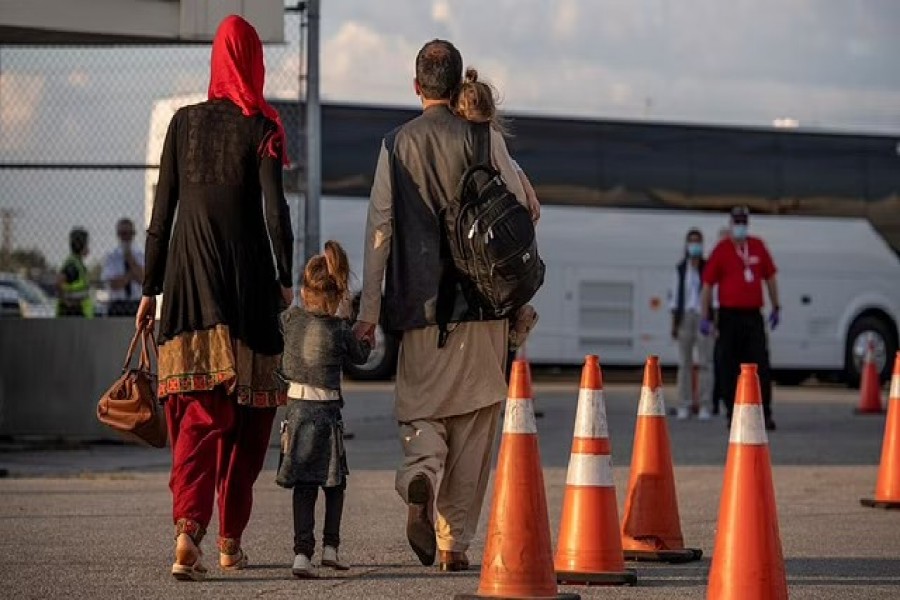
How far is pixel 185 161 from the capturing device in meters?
8.35

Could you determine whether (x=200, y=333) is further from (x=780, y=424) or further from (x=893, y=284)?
(x=893, y=284)

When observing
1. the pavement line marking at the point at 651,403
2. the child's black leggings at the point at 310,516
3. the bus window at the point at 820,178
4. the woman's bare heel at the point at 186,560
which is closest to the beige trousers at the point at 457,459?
the child's black leggings at the point at 310,516

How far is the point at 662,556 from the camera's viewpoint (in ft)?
29.3

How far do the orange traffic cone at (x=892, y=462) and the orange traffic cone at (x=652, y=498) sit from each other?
9.53ft

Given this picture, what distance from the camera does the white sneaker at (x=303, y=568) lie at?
26.7ft

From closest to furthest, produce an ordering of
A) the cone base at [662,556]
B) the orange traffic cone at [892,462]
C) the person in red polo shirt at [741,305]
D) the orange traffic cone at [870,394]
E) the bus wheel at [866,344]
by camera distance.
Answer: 1. the cone base at [662,556]
2. the orange traffic cone at [892,462]
3. the person in red polo shirt at [741,305]
4. the orange traffic cone at [870,394]
5. the bus wheel at [866,344]

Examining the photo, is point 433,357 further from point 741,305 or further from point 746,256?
point 746,256

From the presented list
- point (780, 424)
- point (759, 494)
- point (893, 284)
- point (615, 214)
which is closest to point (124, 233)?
point (780, 424)

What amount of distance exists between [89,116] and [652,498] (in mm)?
7816

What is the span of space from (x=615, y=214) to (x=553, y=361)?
257 cm

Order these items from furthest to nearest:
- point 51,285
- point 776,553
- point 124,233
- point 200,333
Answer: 1. point 51,285
2. point 124,233
3. point 200,333
4. point 776,553

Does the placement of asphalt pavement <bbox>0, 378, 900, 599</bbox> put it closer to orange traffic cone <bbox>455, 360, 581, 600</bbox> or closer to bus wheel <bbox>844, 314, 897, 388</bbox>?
orange traffic cone <bbox>455, 360, 581, 600</bbox>

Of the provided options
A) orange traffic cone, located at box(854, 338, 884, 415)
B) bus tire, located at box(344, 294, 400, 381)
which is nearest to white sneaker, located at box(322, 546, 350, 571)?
orange traffic cone, located at box(854, 338, 884, 415)

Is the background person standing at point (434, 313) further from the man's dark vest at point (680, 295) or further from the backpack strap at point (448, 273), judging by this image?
the man's dark vest at point (680, 295)
